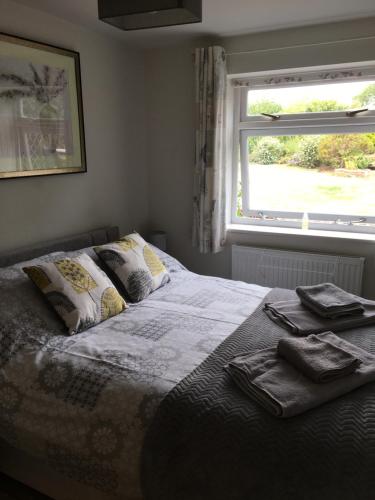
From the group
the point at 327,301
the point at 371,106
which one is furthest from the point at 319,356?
the point at 371,106

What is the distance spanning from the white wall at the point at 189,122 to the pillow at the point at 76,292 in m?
1.49

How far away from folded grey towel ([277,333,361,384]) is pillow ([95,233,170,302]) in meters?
1.07

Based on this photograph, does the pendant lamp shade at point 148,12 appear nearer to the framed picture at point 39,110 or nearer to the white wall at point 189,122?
the framed picture at point 39,110

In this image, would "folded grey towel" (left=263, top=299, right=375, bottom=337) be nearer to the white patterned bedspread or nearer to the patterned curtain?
the white patterned bedspread

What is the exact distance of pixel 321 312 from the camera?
204cm

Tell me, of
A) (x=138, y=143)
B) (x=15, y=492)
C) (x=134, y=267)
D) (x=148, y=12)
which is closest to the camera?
(x=148, y=12)

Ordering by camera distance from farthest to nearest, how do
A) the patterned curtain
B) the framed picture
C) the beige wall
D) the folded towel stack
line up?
the patterned curtain, the beige wall, the framed picture, the folded towel stack

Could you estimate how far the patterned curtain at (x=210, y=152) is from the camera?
316 cm

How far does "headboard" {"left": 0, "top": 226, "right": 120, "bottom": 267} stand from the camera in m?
2.44

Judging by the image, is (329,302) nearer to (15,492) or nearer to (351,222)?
(351,222)

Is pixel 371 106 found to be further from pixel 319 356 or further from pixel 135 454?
pixel 135 454

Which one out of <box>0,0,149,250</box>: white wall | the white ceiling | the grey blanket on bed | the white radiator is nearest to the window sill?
the white radiator

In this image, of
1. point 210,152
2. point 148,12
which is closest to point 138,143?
point 210,152

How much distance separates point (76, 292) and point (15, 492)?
0.93 m
